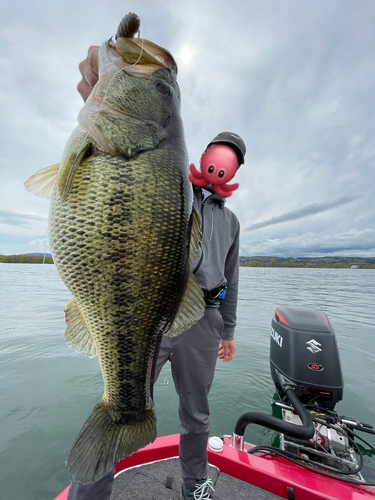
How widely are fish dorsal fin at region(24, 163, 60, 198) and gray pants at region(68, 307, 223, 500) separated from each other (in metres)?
1.24

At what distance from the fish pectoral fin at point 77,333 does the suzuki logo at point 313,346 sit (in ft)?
9.76

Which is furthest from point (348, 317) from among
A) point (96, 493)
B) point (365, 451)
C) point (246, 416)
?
point (96, 493)

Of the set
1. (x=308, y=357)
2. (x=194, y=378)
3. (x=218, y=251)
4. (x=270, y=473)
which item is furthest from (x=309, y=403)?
(x=218, y=251)

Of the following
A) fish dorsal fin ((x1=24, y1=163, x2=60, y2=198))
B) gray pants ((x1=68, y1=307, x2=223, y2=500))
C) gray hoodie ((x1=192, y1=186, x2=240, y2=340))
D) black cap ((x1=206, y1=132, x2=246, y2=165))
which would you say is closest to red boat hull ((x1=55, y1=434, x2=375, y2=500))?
gray pants ((x1=68, y1=307, x2=223, y2=500))

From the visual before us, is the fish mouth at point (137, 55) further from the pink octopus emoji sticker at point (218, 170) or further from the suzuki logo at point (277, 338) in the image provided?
the suzuki logo at point (277, 338)

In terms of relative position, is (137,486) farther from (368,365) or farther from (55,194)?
(368,365)

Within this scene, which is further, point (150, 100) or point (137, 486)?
point (137, 486)

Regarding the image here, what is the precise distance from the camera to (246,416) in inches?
95.0

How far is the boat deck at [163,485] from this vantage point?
2162 mm

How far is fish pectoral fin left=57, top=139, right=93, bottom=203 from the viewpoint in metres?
1.14

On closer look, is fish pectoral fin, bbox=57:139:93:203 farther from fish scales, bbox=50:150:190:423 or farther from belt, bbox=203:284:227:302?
belt, bbox=203:284:227:302

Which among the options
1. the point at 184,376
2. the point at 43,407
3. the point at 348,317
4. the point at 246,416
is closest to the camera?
the point at 184,376

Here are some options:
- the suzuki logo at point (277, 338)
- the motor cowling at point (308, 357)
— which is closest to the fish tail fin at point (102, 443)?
the motor cowling at point (308, 357)

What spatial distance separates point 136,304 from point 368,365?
7.85 m
